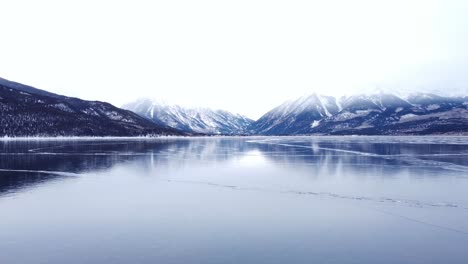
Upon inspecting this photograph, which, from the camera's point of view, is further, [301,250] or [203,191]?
[203,191]

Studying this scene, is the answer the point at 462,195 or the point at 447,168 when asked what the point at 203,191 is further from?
the point at 447,168

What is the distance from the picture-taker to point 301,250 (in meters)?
20.6

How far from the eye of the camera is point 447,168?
5756 cm

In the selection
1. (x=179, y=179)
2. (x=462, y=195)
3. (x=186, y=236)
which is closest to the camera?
(x=186, y=236)

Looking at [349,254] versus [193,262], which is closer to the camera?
[193,262]

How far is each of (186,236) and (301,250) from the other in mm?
6721

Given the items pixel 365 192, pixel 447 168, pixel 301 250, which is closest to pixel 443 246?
pixel 301 250

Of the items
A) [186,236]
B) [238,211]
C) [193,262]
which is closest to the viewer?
[193,262]

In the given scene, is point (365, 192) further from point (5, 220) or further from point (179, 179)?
point (5, 220)

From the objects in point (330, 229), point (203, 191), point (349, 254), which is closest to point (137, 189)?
point (203, 191)

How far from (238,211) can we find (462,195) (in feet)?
69.4

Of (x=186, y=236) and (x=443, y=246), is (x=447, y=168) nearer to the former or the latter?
(x=443, y=246)

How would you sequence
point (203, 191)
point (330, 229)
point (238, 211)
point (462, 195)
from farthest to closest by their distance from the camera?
point (203, 191) → point (462, 195) → point (238, 211) → point (330, 229)

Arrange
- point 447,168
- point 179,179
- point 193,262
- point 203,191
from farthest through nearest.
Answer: point 447,168 < point 179,179 < point 203,191 < point 193,262
